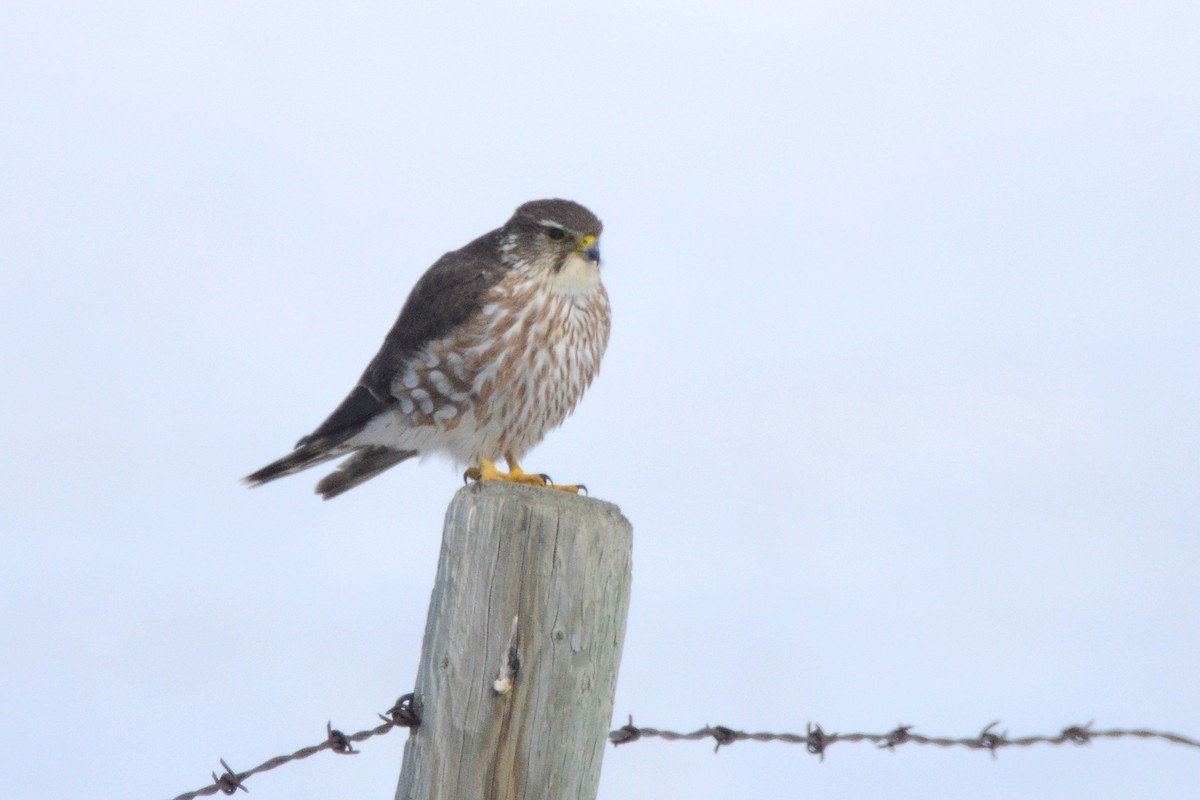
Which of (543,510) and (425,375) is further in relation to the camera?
(425,375)

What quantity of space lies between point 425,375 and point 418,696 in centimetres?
236

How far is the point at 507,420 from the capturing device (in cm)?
466

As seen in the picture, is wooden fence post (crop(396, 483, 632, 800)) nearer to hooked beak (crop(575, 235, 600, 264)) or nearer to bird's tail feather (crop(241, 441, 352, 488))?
hooked beak (crop(575, 235, 600, 264))

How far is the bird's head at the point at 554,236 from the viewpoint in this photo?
4746mm

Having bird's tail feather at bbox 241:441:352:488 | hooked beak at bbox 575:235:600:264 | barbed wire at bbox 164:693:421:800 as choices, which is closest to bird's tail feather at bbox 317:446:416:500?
bird's tail feather at bbox 241:441:352:488

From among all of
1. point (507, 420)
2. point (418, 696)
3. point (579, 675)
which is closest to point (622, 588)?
point (579, 675)

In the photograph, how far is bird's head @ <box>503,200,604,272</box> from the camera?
4.75m

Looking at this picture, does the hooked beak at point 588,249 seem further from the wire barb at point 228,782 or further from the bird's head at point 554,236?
the wire barb at point 228,782

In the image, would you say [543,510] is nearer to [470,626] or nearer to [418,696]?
[470,626]

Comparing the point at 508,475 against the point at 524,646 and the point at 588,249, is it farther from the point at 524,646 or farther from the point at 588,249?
the point at 524,646

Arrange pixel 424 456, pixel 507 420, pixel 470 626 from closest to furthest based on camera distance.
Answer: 1. pixel 470 626
2. pixel 507 420
3. pixel 424 456

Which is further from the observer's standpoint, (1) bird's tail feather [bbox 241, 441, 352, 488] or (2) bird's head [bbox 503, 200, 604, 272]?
(1) bird's tail feather [bbox 241, 441, 352, 488]

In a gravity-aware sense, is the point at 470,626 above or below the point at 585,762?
above

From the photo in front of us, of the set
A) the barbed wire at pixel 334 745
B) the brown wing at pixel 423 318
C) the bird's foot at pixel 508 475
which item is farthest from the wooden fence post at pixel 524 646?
the brown wing at pixel 423 318
